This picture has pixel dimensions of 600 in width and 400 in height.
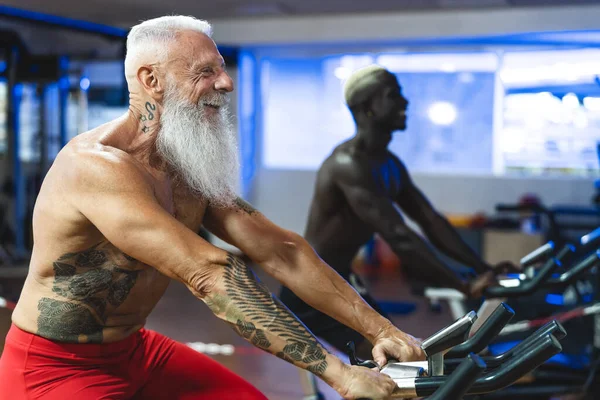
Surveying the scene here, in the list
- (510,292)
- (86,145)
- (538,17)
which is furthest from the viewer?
(538,17)

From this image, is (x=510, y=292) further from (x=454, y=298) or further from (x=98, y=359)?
(x=98, y=359)

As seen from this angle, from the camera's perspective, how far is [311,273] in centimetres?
176

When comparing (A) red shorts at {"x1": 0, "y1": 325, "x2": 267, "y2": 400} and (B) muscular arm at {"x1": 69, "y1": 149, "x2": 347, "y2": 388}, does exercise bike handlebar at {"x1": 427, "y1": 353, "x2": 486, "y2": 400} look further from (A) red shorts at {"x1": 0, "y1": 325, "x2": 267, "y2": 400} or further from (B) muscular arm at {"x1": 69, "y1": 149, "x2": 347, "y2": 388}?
(A) red shorts at {"x1": 0, "y1": 325, "x2": 267, "y2": 400}

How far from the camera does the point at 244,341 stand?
187 inches

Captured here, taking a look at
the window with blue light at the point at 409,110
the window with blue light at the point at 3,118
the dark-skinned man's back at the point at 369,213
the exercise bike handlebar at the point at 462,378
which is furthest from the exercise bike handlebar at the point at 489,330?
the window with blue light at the point at 409,110

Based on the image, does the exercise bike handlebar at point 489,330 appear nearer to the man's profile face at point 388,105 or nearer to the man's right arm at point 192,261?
the man's right arm at point 192,261

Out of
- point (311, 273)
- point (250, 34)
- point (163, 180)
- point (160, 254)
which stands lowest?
point (311, 273)

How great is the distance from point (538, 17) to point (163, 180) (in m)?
5.93

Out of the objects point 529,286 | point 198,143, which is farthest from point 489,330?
point 529,286

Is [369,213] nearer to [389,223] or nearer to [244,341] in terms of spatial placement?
[389,223]

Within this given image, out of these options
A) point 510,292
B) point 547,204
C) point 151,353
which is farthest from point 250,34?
point 151,353

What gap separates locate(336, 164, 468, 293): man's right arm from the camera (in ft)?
7.95

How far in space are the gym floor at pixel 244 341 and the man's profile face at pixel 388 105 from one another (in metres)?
1.59

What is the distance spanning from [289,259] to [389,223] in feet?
2.39
